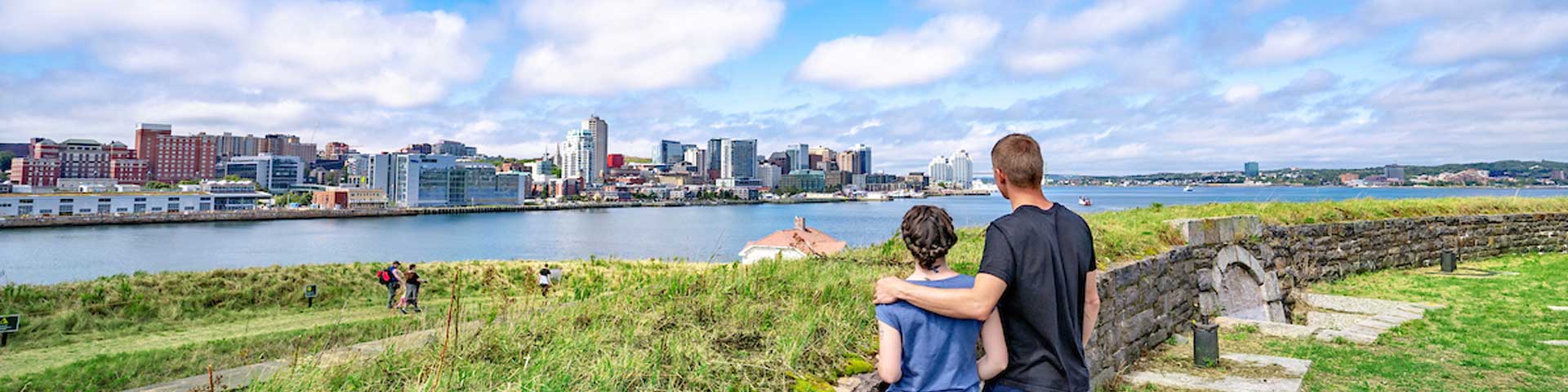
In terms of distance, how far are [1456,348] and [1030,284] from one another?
Answer: 7.95 meters

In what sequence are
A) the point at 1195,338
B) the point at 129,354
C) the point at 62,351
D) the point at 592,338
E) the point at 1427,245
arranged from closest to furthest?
the point at 592,338, the point at 1195,338, the point at 129,354, the point at 62,351, the point at 1427,245

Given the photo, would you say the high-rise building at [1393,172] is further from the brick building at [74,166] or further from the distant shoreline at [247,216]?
the brick building at [74,166]

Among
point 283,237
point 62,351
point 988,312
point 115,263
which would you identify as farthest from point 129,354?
point 283,237

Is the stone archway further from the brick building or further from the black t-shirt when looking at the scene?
the brick building

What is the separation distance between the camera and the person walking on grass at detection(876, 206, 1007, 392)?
2486mm

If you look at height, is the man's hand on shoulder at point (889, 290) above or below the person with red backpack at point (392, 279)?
above

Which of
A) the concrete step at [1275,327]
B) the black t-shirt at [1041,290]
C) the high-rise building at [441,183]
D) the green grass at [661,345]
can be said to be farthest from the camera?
the high-rise building at [441,183]

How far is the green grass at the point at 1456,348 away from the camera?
6406 millimetres

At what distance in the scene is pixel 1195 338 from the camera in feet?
23.0

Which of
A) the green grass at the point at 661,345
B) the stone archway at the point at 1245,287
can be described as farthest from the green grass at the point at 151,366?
the stone archway at the point at 1245,287

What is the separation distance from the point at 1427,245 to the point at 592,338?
17.4 meters

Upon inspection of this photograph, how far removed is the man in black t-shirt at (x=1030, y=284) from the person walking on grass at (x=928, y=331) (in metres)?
0.09

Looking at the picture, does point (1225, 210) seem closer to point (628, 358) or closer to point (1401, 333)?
point (1401, 333)

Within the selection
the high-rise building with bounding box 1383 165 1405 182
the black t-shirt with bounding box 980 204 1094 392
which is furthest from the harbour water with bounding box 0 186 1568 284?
the black t-shirt with bounding box 980 204 1094 392
